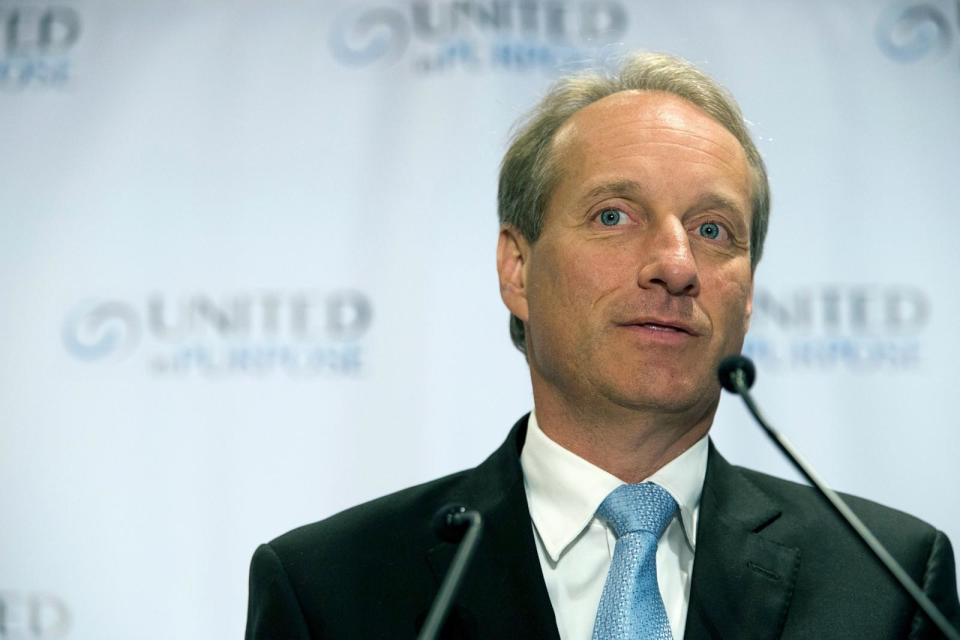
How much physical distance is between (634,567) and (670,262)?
49 cm

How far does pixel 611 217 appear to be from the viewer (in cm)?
213

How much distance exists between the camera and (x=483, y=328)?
3297 mm

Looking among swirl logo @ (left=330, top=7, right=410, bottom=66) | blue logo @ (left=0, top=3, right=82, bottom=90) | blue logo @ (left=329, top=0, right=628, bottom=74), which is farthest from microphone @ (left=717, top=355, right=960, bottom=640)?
blue logo @ (left=0, top=3, right=82, bottom=90)

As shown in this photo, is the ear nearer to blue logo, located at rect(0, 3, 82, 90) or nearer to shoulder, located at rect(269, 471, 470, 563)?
shoulder, located at rect(269, 471, 470, 563)

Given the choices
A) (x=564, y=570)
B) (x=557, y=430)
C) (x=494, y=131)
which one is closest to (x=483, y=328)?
(x=494, y=131)

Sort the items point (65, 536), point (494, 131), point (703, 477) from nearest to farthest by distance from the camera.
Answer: point (703, 477), point (65, 536), point (494, 131)

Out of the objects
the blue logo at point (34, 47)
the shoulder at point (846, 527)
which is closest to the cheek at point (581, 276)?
the shoulder at point (846, 527)

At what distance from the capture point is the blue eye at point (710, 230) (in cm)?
214

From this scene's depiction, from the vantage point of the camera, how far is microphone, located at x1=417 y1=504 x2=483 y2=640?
58.8 inches

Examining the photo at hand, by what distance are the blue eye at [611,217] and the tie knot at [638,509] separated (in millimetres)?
451

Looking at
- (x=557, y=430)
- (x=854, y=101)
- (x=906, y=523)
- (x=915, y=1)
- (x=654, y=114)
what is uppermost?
(x=915, y=1)

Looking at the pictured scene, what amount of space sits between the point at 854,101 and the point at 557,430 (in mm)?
1732

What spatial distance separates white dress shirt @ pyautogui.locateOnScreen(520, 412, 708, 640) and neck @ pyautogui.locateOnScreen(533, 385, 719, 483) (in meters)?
0.03

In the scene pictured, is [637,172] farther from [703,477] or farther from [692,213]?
[703,477]
